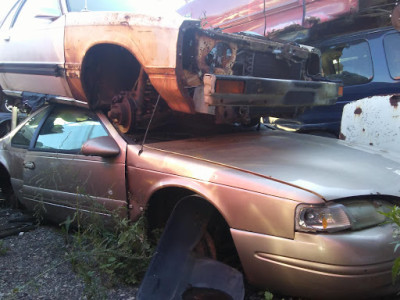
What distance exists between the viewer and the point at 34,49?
3.86m

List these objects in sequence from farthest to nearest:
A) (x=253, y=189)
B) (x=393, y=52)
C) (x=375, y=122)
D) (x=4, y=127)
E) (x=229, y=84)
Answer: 1. (x=4, y=127)
2. (x=393, y=52)
3. (x=375, y=122)
4. (x=229, y=84)
5. (x=253, y=189)

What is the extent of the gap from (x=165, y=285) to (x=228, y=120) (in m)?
1.41

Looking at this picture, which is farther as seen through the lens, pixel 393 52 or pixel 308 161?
pixel 393 52

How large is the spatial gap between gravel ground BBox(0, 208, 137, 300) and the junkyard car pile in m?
0.26

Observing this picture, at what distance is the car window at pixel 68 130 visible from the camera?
3.24 metres

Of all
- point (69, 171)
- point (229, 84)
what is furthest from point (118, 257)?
point (229, 84)

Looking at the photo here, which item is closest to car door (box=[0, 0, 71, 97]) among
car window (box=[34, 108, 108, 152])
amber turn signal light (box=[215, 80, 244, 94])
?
car window (box=[34, 108, 108, 152])

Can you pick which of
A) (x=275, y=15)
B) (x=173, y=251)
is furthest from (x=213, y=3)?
(x=173, y=251)

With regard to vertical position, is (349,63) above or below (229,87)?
above

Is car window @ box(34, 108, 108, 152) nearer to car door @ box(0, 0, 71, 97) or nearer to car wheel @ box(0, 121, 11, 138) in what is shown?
car door @ box(0, 0, 71, 97)

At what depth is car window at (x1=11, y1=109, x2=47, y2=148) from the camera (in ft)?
12.3

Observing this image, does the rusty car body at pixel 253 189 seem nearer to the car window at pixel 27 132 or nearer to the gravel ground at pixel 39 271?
the car window at pixel 27 132

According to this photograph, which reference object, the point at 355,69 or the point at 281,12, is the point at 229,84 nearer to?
the point at 355,69

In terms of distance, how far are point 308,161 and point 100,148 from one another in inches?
58.2
